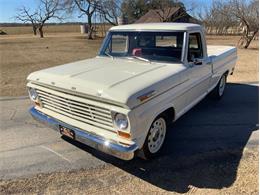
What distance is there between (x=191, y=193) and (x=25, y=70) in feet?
31.4

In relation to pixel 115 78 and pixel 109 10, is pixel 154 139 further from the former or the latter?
pixel 109 10

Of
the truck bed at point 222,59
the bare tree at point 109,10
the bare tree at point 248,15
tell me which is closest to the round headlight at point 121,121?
the truck bed at point 222,59

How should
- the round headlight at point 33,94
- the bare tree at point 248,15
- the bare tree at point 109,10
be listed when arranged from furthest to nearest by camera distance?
the bare tree at point 109,10 < the bare tree at point 248,15 < the round headlight at point 33,94

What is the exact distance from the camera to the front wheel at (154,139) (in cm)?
363

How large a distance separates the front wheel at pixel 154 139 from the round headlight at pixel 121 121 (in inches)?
→ 22.2

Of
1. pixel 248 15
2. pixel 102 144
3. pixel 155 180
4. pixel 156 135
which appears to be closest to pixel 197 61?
pixel 156 135

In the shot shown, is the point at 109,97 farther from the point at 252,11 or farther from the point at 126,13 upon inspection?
the point at 126,13

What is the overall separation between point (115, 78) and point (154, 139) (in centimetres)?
105

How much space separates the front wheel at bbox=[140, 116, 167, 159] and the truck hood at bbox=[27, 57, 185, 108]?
0.52 metres

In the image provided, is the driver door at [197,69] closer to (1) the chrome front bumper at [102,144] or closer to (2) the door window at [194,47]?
(2) the door window at [194,47]

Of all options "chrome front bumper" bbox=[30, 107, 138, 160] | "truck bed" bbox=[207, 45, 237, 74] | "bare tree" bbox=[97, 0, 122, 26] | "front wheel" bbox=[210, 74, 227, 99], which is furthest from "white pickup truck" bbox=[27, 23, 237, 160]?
"bare tree" bbox=[97, 0, 122, 26]

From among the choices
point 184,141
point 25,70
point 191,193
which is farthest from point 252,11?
point 191,193

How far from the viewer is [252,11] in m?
20.3

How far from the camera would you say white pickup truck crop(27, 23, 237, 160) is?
10.4 feet
